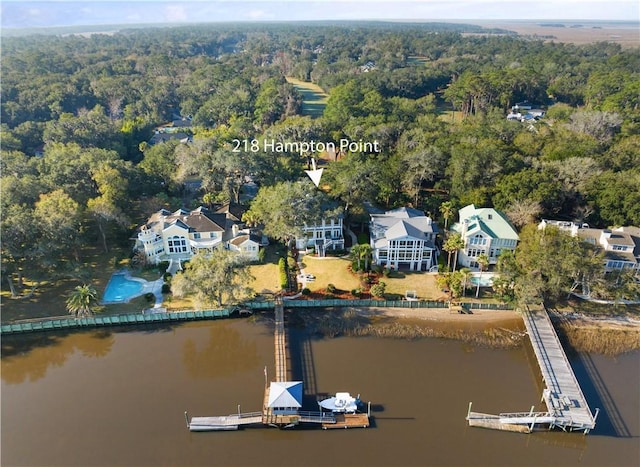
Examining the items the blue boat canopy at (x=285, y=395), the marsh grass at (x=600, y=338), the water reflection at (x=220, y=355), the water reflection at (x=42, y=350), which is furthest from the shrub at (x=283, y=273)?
the marsh grass at (x=600, y=338)

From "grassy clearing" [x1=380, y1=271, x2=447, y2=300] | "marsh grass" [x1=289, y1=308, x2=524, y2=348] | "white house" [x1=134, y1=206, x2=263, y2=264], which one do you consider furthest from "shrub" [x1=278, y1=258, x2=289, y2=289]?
"grassy clearing" [x1=380, y1=271, x2=447, y2=300]

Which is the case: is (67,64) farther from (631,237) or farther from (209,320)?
(631,237)

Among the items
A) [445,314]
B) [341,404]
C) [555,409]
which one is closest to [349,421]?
[341,404]

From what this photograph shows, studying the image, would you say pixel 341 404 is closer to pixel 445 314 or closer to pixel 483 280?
pixel 445 314

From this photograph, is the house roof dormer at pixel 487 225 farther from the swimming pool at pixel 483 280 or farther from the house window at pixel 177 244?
the house window at pixel 177 244

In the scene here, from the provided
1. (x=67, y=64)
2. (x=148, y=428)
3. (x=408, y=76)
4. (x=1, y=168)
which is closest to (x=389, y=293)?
(x=148, y=428)

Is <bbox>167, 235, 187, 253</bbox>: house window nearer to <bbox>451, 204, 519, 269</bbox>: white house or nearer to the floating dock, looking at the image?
the floating dock

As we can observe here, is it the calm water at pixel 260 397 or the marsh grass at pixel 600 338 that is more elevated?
the marsh grass at pixel 600 338
